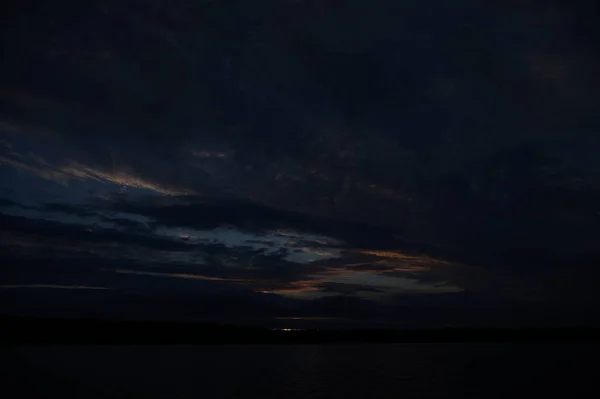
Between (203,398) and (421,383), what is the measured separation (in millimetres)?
28401

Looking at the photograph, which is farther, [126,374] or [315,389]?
[126,374]

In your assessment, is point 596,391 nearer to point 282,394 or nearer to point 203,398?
point 282,394

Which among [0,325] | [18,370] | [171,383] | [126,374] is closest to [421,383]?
[171,383]

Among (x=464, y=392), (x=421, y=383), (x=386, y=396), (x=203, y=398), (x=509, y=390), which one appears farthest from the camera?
(x=421, y=383)

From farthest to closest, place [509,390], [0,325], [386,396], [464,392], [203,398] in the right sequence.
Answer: [0,325], [509,390], [464,392], [386,396], [203,398]

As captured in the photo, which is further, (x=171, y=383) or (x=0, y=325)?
(x=0, y=325)

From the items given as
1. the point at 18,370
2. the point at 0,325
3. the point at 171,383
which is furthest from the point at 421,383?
the point at 0,325

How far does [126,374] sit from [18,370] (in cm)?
1218

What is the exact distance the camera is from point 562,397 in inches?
1948

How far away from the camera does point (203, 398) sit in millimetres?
43500

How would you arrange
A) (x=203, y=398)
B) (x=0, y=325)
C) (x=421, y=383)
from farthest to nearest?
(x=0, y=325), (x=421, y=383), (x=203, y=398)

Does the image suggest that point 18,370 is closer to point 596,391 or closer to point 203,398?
point 203,398

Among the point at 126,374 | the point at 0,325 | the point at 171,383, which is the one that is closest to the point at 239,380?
the point at 171,383

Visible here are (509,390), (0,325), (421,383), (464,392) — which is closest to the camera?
(464,392)
